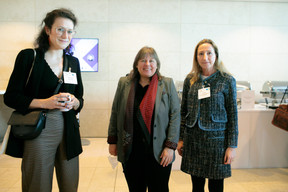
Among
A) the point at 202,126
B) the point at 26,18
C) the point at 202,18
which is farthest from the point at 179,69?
the point at 26,18

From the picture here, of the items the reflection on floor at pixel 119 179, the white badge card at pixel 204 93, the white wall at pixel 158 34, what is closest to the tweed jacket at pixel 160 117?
the white badge card at pixel 204 93

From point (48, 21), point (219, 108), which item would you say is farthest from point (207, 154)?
point (48, 21)

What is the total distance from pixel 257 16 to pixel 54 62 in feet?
15.9

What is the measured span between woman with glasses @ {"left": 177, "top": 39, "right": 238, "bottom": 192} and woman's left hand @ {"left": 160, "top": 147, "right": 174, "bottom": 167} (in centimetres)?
28

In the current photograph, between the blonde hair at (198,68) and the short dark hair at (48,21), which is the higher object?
the short dark hair at (48,21)

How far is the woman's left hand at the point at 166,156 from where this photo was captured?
1375mm

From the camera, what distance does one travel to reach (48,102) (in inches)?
46.4

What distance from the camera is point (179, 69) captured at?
4.59 meters

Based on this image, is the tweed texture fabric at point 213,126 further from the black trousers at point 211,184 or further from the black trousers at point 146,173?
the black trousers at point 146,173

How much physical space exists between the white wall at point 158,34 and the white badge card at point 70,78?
3.19 metres

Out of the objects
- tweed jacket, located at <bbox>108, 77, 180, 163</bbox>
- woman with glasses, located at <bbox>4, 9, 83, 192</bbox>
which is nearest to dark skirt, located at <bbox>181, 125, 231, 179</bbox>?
tweed jacket, located at <bbox>108, 77, 180, 163</bbox>

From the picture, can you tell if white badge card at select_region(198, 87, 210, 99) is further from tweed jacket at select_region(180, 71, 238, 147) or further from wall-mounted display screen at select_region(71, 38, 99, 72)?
wall-mounted display screen at select_region(71, 38, 99, 72)

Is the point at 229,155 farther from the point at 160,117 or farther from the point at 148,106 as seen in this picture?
the point at 148,106

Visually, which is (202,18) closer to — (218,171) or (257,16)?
(257,16)
